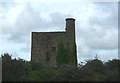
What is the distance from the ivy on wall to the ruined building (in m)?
0.88

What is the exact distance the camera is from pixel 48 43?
38406 millimetres

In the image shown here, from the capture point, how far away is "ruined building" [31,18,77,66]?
38.0 metres

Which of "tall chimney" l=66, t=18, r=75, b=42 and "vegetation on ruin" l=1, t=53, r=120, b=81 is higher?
"tall chimney" l=66, t=18, r=75, b=42

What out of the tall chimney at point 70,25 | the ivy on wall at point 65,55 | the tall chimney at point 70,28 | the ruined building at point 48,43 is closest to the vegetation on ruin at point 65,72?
the ivy on wall at point 65,55

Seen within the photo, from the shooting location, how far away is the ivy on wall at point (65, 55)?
35938 mm

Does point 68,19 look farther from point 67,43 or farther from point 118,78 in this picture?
point 118,78

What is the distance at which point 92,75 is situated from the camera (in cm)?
2438

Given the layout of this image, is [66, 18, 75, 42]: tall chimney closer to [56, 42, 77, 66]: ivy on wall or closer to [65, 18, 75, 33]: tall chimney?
[65, 18, 75, 33]: tall chimney

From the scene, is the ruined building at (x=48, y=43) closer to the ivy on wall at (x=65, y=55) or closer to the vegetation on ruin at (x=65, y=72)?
the ivy on wall at (x=65, y=55)

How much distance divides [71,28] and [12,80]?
57.6 feet

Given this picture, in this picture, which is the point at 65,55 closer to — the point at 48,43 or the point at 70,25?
the point at 48,43

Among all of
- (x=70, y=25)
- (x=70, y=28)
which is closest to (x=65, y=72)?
(x=70, y=28)

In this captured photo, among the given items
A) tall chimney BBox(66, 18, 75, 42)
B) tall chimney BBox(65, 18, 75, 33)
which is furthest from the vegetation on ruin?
tall chimney BBox(65, 18, 75, 33)

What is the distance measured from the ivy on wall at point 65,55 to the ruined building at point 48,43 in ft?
2.90
